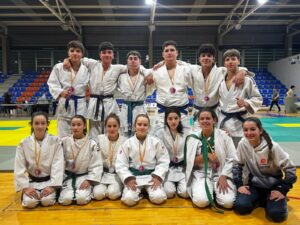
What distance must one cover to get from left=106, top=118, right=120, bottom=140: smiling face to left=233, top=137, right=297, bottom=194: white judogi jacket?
149 cm

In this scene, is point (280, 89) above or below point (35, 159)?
above

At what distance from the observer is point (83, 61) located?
4113 millimetres

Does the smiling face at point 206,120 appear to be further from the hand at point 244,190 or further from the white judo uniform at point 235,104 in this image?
the hand at point 244,190

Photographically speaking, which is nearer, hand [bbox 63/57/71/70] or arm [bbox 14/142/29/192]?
arm [bbox 14/142/29/192]

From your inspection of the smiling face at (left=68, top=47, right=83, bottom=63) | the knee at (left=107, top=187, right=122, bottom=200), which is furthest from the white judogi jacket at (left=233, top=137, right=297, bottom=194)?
the smiling face at (left=68, top=47, right=83, bottom=63)

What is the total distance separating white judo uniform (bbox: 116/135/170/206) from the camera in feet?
10.9

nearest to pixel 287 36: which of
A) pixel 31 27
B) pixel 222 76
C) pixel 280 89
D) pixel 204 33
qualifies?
pixel 280 89

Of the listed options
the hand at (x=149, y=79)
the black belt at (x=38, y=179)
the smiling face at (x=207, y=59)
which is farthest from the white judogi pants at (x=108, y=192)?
the smiling face at (x=207, y=59)

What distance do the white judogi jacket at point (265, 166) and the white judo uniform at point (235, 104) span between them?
0.57m

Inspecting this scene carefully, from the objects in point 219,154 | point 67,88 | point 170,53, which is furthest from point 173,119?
point 67,88

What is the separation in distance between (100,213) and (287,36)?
20.1 m

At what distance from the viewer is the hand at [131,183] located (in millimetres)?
3203

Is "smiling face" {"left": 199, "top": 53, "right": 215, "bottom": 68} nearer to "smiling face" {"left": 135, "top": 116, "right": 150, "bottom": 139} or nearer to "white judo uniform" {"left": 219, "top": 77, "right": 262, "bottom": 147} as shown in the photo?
"white judo uniform" {"left": 219, "top": 77, "right": 262, "bottom": 147}

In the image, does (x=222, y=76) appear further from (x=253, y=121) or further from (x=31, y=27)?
(x=31, y=27)
